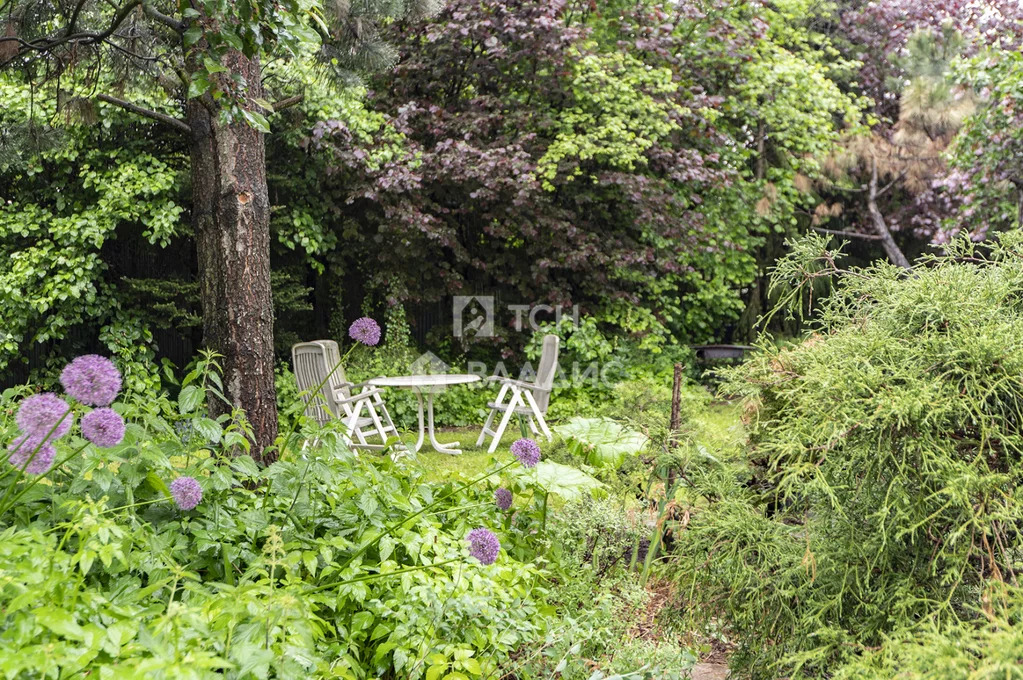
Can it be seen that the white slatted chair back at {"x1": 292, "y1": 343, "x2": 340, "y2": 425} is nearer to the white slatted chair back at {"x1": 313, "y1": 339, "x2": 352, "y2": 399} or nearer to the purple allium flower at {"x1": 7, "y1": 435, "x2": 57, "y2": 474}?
the white slatted chair back at {"x1": 313, "y1": 339, "x2": 352, "y2": 399}

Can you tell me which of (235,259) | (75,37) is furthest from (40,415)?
(75,37)

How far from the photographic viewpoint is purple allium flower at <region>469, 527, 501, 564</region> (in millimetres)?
2324

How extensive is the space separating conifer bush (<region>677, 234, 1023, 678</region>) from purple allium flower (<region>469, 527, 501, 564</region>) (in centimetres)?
59

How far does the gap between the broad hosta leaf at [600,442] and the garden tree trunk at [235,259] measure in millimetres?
1244

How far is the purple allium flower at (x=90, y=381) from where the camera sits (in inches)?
71.3

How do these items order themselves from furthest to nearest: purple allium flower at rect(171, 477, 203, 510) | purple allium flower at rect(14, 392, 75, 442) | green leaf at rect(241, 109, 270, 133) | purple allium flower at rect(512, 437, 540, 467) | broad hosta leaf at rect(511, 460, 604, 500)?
broad hosta leaf at rect(511, 460, 604, 500)
green leaf at rect(241, 109, 270, 133)
purple allium flower at rect(512, 437, 540, 467)
purple allium flower at rect(171, 477, 203, 510)
purple allium flower at rect(14, 392, 75, 442)

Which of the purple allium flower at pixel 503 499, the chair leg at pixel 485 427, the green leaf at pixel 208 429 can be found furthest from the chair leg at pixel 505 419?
the green leaf at pixel 208 429

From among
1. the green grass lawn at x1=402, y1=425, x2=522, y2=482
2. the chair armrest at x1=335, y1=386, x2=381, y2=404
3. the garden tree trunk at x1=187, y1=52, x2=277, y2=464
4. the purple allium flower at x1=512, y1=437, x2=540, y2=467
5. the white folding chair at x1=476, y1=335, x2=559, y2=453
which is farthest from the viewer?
the white folding chair at x1=476, y1=335, x2=559, y2=453

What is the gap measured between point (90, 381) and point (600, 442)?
2.18 metres

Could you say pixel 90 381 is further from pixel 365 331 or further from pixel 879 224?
pixel 879 224

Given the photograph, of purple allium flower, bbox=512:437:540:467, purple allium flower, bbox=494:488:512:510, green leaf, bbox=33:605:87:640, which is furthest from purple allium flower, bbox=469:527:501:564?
green leaf, bbox=33:605:87:640

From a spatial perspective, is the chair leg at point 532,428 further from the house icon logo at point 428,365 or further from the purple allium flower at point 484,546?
the purple allium flower at point 484,546

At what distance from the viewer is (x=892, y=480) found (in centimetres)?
170

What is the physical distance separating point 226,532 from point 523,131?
7.06m
